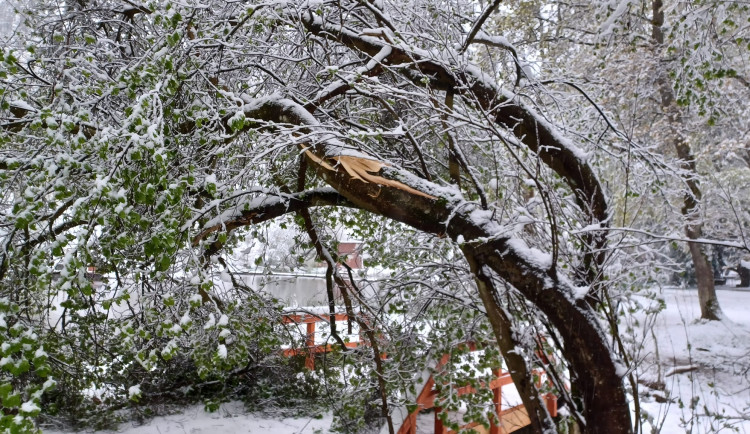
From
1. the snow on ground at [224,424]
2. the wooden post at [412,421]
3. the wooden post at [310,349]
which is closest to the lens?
the wooden post at [412,421]

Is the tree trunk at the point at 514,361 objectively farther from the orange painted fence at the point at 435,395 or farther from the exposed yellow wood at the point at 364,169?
the orange painted fence at the point at 435,395

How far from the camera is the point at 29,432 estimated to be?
2.39 m

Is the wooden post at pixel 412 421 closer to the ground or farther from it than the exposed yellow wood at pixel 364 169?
closer to the ground

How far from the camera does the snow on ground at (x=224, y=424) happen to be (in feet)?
17.7

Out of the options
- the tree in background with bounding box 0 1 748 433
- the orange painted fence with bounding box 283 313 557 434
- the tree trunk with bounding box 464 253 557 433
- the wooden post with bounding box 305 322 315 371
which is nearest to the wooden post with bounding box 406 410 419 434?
the orange painted fence with bounding box 283 313 557 434

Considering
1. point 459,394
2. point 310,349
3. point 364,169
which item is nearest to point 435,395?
point 459,394

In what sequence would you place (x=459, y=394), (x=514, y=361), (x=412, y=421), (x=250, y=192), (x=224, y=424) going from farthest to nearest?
(x=224, y=424) → (x=459, y=394) → (x=412, y=421) → (x=250, y=192) → (x=514, y=361)

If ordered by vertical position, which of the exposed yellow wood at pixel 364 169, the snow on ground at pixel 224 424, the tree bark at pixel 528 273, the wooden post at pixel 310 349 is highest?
the exposed yellow wood at pixel 364 169

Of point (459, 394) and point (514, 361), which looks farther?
point (459, 394)

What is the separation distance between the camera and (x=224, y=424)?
5.68 meters

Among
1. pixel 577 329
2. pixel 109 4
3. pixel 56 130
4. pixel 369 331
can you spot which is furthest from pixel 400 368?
pixel 109 4

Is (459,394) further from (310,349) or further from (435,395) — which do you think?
(310,349)

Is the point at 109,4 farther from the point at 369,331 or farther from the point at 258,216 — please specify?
the point at 369,331

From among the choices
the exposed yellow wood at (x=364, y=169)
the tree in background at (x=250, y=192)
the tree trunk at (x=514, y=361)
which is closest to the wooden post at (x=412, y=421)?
the tree in background at (x=250, y=192)
